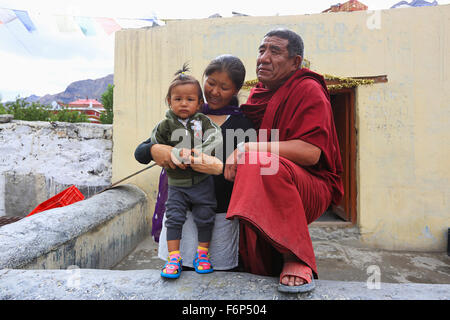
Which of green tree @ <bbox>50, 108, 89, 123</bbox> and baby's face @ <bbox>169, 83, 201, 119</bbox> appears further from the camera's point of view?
green tree @ <bbox>50, 108, 89, 123</bbox>

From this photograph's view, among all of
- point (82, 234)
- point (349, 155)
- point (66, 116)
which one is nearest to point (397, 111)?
point (349, 155)

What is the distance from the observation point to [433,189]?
3822 millimetres

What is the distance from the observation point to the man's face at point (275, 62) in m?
1.45

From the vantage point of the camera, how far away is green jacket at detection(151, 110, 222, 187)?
1.44 m

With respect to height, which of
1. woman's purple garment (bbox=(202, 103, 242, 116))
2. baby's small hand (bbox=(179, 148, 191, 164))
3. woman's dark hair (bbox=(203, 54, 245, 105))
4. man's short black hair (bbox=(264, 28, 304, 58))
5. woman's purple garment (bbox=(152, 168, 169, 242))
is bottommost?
woman's purple garment (bbox=(152, 168, 169, 242))

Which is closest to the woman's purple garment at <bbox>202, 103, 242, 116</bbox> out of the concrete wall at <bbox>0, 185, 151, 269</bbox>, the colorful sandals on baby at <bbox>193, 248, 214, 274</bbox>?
the colorful sandals on baby at <bbox>193, 248, 214, 274</bbox>

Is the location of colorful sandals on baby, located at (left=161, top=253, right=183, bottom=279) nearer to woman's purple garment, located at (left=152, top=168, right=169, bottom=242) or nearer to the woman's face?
woman's purple garment, located at (left=152, top=168, right=169, bottom=242)

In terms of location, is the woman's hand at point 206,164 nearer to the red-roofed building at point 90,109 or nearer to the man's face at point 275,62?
the man's face at point 275,62

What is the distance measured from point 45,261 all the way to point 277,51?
199 centimetres

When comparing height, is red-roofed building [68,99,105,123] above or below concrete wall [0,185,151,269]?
above

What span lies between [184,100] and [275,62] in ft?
1.66

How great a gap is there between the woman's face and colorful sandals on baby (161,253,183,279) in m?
0.82

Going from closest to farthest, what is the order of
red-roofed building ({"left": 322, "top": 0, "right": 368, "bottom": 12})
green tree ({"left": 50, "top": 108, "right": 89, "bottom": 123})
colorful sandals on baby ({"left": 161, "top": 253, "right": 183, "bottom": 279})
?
1. colorful sandals on baby ({"left": 161, "top": 253, "right": 183, "bottom": 279})
2. red-roofed building ({"left": 322, "top": 0, "right": 368, "bottom": 12})
3. green tree ({"left": 50, "top": 108, "right": 89, "bottom": 123})

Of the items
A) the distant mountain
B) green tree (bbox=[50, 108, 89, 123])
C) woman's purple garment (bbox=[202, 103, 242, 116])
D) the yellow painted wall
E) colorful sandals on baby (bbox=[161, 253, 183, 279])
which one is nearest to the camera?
colorful sandals on baby (bbox=[161, 253, 183, 279])
